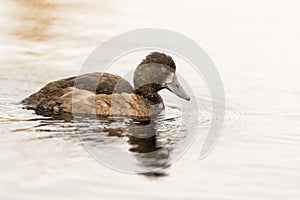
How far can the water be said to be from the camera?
23.8ft

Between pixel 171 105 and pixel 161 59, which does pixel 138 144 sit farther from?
pixel 171 105

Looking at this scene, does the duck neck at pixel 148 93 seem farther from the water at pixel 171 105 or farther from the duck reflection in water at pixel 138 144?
the duck reflection in water at pixel 138 144

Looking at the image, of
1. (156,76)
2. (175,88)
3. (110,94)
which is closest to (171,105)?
(175,88)

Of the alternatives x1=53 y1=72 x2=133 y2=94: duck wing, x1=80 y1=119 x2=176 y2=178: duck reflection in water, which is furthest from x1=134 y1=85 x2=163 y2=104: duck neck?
x1=80 y1=119 x2=176 y2=178: duck reflection in water

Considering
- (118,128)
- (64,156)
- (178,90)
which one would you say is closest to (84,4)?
(178,90)

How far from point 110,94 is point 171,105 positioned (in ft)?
4.74

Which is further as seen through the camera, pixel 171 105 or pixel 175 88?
pixel 171 105

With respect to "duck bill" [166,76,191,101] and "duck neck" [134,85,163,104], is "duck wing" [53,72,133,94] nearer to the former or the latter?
"duck neck" [134,85,163,104]

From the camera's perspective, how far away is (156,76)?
35.3 feet

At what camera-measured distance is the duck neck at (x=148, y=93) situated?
10875 millimetres

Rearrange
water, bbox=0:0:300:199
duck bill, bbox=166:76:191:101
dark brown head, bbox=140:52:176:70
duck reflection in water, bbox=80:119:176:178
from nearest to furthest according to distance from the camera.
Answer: water, bbox=0:0:300:199 < duck reflection in water, bbox=80:119:176:178 < dark brown head, bbox=140:52:176:70 < duck bill, bbox=166:76:191:101

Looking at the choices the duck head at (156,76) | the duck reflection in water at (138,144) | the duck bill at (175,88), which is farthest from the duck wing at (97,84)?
the duck bill at (175,88)

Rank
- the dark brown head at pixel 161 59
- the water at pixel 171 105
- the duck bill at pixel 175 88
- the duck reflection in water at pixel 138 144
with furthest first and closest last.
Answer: the duck bill at pixel 175 88 < the dark brown head at pixel 161 59 < the duck reflection in water at pixel 138 144 < the water at pixel 171 105

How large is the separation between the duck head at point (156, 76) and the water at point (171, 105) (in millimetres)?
439
